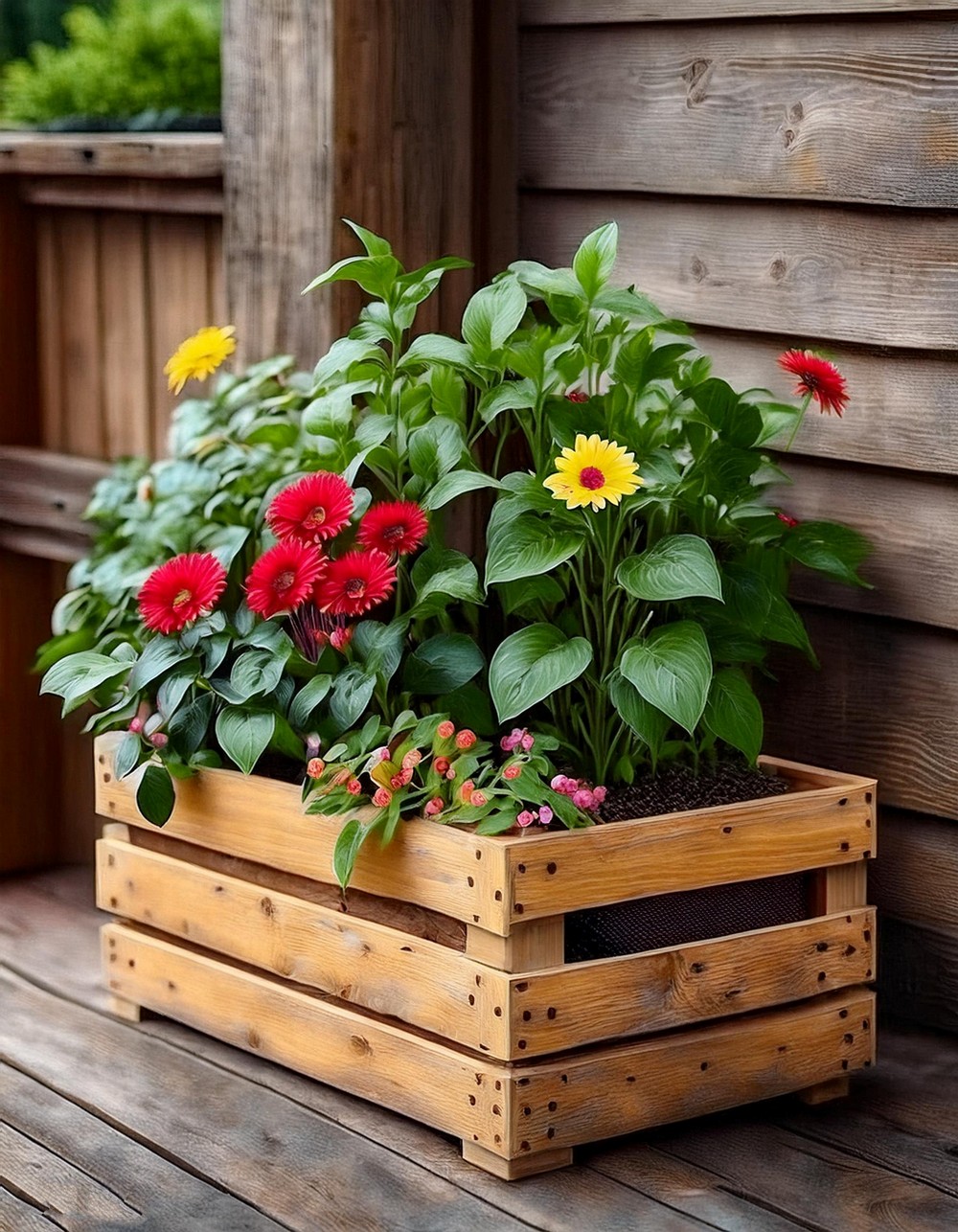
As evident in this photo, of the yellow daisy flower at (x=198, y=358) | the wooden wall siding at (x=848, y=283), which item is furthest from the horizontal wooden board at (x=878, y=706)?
the yellow daisy flower at (x=198, y=358)

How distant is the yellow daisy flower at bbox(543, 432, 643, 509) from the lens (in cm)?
172

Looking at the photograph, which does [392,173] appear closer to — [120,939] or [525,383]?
[525,383]

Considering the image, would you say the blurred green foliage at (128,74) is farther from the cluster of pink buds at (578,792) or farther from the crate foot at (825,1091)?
the crate foot at (825,1091)

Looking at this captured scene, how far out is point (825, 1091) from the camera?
1.98 meters

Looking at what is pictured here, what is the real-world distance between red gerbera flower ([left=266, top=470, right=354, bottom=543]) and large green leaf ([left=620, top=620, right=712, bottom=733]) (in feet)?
1.13

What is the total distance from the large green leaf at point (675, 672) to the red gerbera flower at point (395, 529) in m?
0.26

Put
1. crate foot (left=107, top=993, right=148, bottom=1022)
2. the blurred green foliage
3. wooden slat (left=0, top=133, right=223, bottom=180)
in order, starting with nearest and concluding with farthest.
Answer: crate foot (left=107, top=993, right=148, bottom=1022) < wooden slat (left=0, top=133, right=223, bottom=180) < the blurred green foliage

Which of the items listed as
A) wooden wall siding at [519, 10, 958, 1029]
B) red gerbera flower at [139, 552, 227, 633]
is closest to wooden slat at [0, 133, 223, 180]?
wooden wall siding at [519, 10, 958, 1029]

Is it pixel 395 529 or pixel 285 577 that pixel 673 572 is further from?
pixel 285 577

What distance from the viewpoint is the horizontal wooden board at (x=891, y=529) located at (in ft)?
6.78

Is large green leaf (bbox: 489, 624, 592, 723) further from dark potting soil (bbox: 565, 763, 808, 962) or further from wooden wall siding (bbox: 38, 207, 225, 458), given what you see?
wooden wall siding (bbox: 38, 207, 225, 458)

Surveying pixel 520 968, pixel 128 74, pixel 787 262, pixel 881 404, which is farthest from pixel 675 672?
pixel 128 74

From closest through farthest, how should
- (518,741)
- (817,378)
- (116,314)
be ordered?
(518,741) < (817,378) < (116,314)

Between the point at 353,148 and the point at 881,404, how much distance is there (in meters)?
0.80
